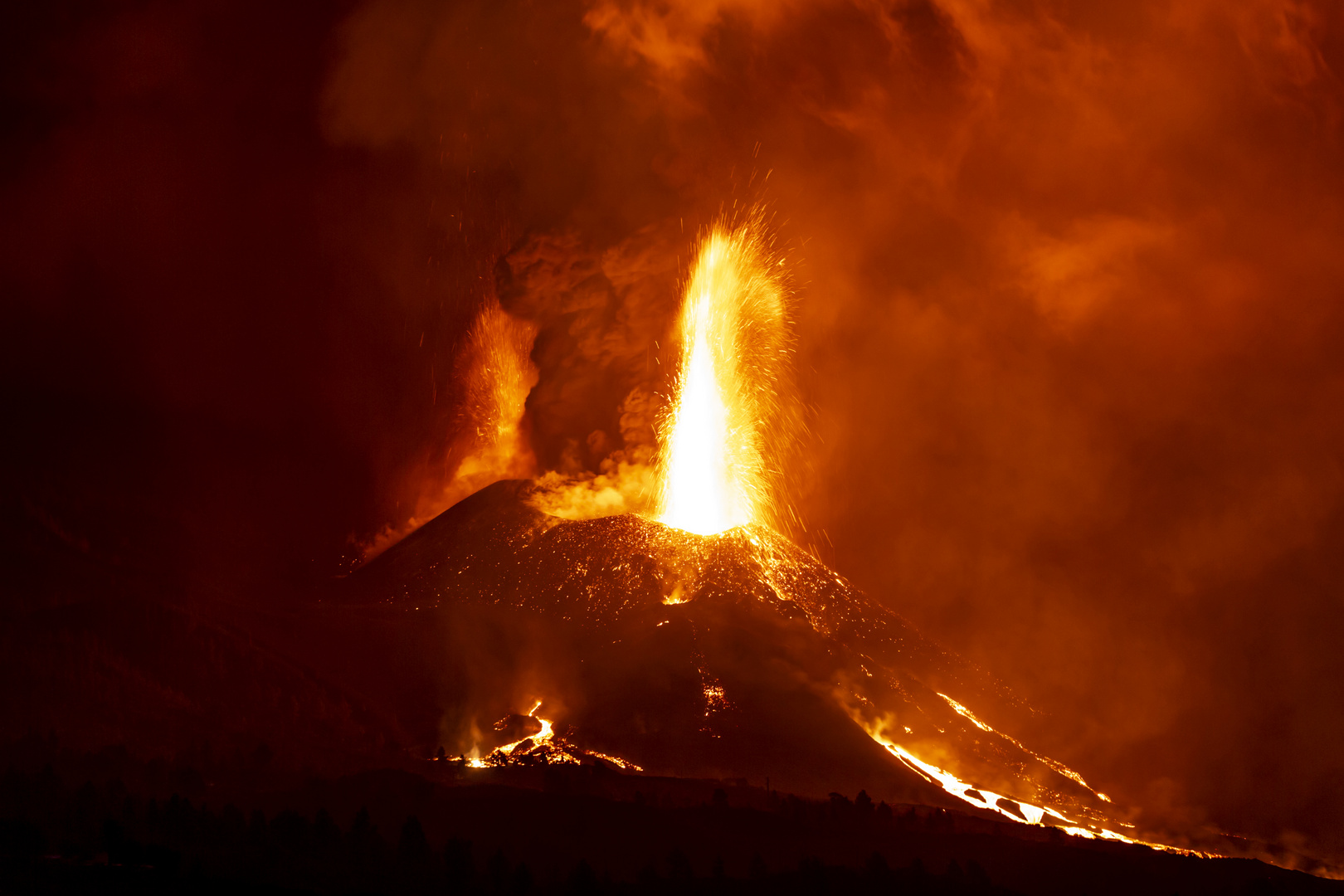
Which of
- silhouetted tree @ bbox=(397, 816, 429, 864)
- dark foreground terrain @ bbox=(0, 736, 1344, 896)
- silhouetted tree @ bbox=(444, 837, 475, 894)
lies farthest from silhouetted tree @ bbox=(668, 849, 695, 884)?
silhouetted tree @ bbox=(397, 816, 429, 864)

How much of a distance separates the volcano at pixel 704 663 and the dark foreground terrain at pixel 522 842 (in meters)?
1.66

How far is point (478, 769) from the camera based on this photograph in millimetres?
19109

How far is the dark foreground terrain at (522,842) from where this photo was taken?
15.3 m

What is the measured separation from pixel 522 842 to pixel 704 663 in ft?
23.2

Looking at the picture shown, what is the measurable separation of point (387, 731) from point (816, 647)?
8867mm

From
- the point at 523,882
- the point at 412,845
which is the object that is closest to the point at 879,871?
the point at 523,882

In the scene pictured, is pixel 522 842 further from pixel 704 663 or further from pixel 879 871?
pixel 704 663

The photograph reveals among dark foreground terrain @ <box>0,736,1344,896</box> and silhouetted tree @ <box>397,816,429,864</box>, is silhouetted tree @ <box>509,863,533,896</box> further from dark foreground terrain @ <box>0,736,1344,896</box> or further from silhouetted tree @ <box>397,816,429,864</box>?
silhouetted tree @ <box>397,816,429,864</box>

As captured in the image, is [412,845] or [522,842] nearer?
[412,845]

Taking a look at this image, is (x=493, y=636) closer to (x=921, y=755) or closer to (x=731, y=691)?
(x=731, y=691)

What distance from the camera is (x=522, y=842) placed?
1650 centimetres

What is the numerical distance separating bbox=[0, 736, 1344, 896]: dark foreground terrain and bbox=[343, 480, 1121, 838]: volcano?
1660 millimetres

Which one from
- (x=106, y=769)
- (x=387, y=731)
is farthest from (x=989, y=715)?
(x=106, y=769)

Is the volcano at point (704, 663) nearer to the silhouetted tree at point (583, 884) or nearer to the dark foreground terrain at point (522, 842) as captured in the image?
the dark foreground terrain at point (522, 842)
